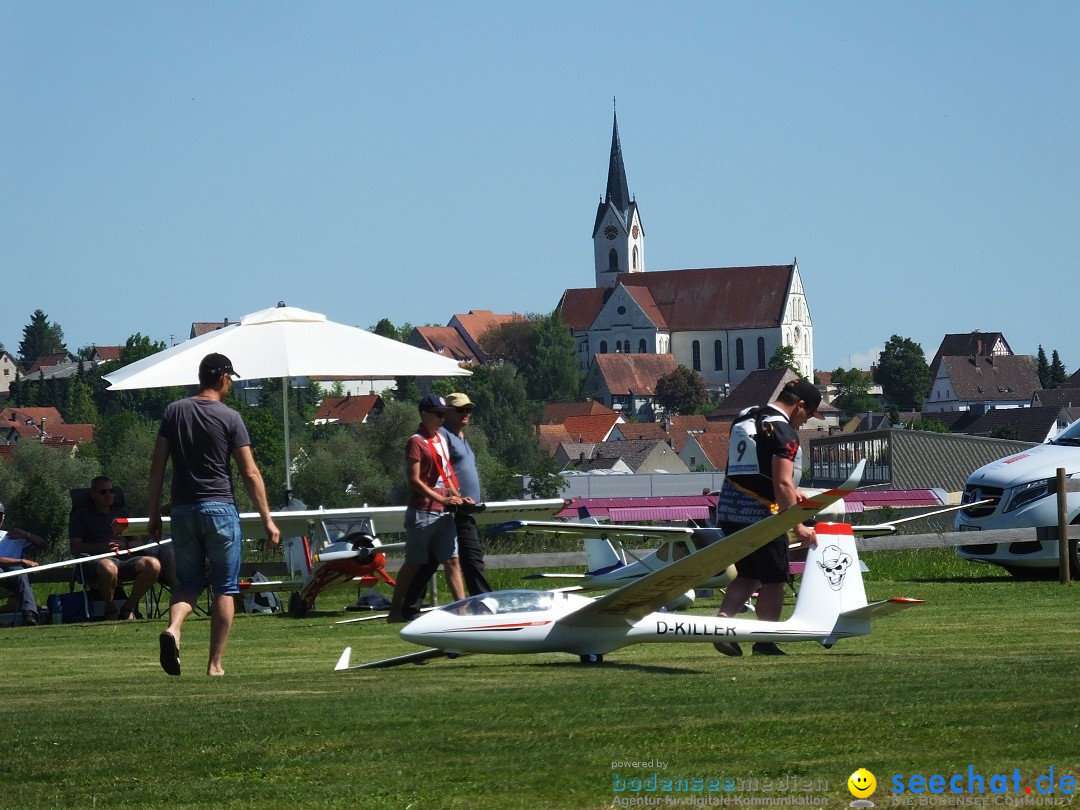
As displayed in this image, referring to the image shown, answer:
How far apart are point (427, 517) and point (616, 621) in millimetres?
2492

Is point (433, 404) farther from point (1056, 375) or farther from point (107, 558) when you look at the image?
point (1056, 375)

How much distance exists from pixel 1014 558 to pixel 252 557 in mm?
17016

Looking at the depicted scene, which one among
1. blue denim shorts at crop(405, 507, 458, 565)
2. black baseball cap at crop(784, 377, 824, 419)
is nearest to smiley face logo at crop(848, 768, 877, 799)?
black baseball cap at crop(784, 377, 824, 419)

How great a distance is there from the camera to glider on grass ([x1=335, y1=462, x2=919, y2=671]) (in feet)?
24.1

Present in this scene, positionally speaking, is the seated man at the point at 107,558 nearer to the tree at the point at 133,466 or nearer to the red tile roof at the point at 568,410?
the tree at the point at 133,466

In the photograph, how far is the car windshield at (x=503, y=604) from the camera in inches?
296

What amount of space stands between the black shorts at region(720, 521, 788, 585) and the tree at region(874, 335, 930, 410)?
611 ft

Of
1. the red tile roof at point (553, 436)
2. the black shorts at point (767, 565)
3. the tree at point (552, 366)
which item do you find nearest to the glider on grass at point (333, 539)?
the black shorts at point (767, 565)

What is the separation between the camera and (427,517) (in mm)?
Result: 9609

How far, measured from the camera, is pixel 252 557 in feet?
92.9

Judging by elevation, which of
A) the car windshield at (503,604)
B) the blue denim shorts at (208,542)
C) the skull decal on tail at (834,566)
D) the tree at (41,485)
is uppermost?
the blue denim shorts at (208,542)

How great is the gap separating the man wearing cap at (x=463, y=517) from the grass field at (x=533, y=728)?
5.73 ft

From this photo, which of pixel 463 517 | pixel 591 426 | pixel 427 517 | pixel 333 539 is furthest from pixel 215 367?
pixel 591 426

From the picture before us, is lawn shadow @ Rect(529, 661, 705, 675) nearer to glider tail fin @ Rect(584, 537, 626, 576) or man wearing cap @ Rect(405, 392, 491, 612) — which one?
man wearing cap @ Rect(405, 392, 491, 612)
